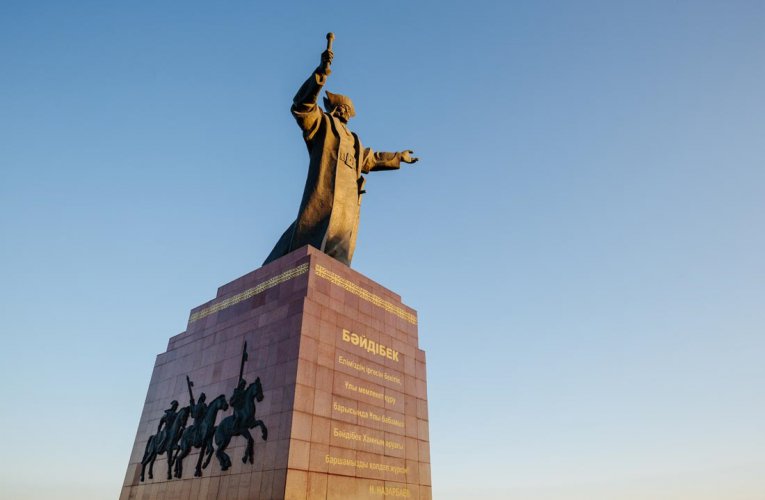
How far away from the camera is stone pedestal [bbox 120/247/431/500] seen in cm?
1198

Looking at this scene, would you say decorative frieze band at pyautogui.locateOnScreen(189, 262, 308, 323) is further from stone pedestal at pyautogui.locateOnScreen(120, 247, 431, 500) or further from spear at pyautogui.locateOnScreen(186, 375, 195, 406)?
spear at pyautogui.locateOnScreen(186, 375, 195, 406)

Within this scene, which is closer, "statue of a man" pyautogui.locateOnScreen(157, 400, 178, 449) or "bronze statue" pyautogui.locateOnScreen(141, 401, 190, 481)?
"bronze statue" pyautogui.locateOnScreen(141, 401, 190, 481)

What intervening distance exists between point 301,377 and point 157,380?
7250 mm

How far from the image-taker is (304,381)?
12578mm

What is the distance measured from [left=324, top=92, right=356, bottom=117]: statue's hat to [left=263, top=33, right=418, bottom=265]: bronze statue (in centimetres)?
73

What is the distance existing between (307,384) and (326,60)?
979 centimetres

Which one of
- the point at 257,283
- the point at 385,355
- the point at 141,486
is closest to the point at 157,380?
the point at 141,486

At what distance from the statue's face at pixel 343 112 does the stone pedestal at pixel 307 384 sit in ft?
23.2

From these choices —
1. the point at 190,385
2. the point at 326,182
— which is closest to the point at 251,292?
the point at 190,385

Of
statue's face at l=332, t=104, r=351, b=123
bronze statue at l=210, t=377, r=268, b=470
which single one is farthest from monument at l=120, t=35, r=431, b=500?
statue's face at l=332, t=104, r=351, b=123

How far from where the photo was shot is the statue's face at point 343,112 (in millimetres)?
19906

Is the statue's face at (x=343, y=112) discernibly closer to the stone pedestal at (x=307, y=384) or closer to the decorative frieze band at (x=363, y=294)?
the stone pedestal at (x=307, y=384)

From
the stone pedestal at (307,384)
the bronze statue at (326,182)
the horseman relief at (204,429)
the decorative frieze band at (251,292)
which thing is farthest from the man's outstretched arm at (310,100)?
the horseman relief at (204,429)

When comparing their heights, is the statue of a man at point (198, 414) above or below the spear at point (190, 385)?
below
